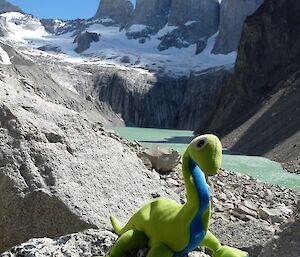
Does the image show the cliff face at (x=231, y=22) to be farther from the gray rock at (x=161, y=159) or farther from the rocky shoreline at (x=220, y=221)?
the gray rock at (x=161, y=159)

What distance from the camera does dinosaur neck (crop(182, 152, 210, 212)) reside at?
4.19 m

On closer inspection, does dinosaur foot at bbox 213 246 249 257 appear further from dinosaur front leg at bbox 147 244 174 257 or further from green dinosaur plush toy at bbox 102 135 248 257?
dinosaur front leg at bbox 147 244 174 257

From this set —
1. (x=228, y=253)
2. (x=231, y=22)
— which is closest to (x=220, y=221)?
(x=228, y=253)

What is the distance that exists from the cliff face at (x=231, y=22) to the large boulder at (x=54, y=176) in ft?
584

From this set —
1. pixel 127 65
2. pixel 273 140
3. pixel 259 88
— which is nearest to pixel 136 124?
pixel 127 65

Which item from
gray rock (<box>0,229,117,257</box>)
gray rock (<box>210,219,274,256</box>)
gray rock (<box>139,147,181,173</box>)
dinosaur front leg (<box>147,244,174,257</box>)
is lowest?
gray rock (<box>210,219,274,256</box>)

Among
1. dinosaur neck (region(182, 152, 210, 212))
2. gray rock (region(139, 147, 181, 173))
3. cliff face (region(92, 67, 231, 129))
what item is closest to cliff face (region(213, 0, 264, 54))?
cliff face (region(92, 67, 231, 129))

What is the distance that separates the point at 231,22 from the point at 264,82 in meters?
123

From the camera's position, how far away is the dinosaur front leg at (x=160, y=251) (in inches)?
164

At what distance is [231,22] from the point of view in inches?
7436

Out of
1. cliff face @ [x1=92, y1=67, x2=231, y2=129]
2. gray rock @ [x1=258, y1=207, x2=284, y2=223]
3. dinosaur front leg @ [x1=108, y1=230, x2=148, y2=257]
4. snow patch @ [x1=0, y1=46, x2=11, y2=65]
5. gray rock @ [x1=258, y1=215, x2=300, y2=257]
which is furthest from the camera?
cliff face @ [x1=92, y1=67, x2=231, y2=129]

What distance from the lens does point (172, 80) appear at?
160500 millimetres

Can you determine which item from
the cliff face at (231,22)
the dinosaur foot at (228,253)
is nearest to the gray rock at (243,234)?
the dinosaur foot at (228,253)

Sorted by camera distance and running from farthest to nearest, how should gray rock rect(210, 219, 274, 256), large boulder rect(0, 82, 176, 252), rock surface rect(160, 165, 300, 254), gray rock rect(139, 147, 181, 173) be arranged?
gray rock rect(139, 147, 181, 173), rock surface rect(160, 165, 300, 254), gray rock rect(210, 219, 274, 256), large boulder rect(0, 82, 176, 252)
